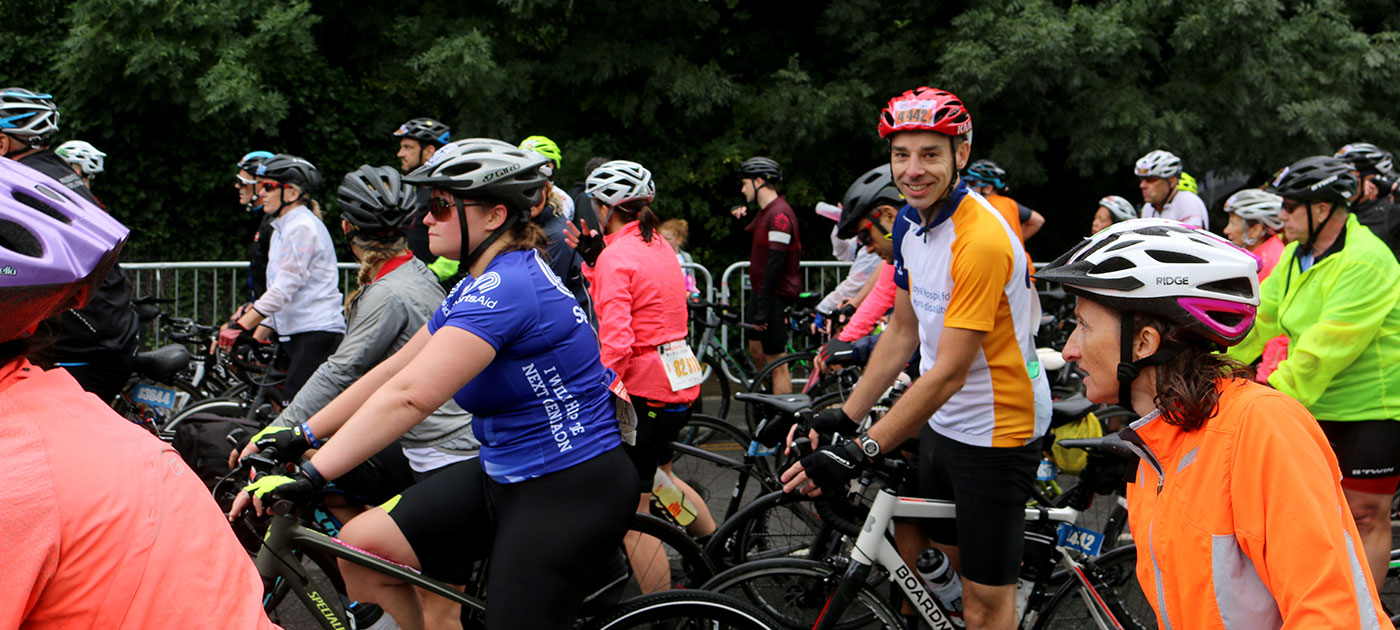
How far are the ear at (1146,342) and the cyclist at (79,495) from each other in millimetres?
1605

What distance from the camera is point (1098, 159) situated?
12344mm

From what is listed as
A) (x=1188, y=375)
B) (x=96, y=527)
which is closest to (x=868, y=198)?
(x=1188, y=375)

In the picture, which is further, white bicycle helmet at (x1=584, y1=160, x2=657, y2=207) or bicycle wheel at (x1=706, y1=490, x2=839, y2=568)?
white bicycle helmet at (x1=584, y1=160, x2=657, y2=207)

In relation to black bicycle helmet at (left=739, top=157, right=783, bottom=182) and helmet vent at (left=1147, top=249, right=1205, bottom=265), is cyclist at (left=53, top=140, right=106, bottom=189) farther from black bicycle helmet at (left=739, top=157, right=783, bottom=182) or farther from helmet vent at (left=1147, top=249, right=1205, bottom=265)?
helmet vent at (left=1147, top=249, right=1205, bottom=265)

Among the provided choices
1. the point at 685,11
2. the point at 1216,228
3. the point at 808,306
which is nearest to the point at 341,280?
the point at 808,306

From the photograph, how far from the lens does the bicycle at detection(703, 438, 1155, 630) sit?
12.0 feet

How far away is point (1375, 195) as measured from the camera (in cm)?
536

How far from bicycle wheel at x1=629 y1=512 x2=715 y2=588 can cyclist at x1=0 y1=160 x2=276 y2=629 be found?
2.45 meters

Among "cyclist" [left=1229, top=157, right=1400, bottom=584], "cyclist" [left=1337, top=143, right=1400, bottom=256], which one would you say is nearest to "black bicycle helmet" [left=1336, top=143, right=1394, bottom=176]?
"cyclist" [left=1337, top=143, right=1400, bottom=256]

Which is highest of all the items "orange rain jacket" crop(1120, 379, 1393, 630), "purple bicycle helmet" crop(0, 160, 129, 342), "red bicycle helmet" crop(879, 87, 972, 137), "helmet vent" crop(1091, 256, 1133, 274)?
A: "purple bicycle helmet" crop(0, 160, 129, 342)

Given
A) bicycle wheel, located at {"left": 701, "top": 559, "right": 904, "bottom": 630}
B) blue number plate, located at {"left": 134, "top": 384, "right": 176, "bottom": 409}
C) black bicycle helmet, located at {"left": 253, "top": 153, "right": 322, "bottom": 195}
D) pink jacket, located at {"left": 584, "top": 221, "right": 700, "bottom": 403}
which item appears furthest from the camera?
blue number plate, located at {"left": 134, "top": 384, "right": 176, "bottom": 409}

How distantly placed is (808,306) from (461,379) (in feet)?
23.0

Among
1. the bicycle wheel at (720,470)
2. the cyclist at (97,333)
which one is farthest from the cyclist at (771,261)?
the cyclist at (97,333)

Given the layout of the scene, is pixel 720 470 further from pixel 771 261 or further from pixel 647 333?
pixel 771 261
